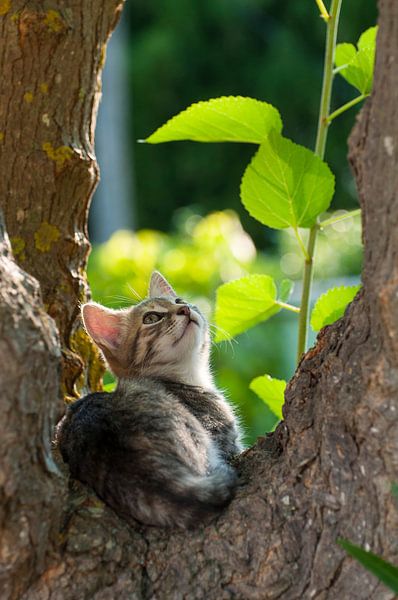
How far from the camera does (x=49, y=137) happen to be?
218 cm

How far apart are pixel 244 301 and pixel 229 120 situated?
0.43m

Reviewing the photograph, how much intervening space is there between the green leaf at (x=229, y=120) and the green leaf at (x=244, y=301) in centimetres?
35

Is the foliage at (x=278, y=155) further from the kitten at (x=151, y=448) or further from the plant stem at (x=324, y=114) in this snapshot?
the kitten at (x=151, y=448)

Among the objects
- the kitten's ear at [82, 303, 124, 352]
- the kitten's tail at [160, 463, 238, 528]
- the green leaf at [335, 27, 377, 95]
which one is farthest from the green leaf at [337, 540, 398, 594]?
the kitten's ear at [82, 303, 124, 352]

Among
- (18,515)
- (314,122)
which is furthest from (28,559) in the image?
(314,122)

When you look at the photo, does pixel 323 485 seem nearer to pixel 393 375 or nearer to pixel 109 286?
pixel 393 375

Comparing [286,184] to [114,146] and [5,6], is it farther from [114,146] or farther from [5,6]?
[114,146]

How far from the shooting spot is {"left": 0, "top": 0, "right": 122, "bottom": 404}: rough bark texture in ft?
7.04

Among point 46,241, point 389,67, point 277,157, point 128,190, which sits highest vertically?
point 389,67

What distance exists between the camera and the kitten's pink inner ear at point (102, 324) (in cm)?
229

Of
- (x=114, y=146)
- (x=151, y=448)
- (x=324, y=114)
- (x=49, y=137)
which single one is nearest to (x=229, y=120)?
(x=324, y=114)

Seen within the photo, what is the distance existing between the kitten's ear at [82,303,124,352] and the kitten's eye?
0.07 m

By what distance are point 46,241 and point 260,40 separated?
34.9 feet

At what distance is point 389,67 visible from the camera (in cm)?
137
